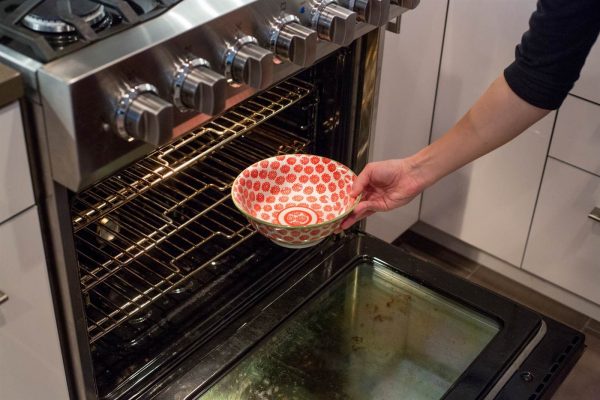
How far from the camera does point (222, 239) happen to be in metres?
1.38

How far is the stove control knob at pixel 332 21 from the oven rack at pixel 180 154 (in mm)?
195

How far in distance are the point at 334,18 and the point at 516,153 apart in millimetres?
720

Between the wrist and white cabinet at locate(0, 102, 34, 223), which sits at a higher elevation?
white cabinet at locate(0, 102, 34, 223)

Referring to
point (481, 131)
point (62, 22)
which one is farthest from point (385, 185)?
point (62, 22)

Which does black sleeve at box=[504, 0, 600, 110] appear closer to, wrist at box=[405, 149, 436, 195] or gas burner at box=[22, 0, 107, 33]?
wrist at box=[405, 149, 436, 195]

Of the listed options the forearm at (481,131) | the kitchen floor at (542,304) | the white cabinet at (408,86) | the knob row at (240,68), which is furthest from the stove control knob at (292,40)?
the kitchen floor at (542,304)

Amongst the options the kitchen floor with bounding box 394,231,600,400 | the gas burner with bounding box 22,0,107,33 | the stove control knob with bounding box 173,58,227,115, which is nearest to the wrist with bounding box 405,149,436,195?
the stove control knob with bounding box 173,58,227,115

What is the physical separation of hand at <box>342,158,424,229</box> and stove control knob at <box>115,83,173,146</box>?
418 mm

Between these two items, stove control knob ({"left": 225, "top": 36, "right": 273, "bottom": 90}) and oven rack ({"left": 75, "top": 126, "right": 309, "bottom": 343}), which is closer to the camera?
stove control knob ({"left": 225, "top": 36, "right": 273, "bottom": 90})

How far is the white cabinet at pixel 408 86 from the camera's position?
56.5 inches

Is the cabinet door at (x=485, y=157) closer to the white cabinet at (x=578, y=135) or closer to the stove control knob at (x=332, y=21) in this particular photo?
the white cabinet at (x=578, y=135)

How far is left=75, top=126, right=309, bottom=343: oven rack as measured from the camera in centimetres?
120

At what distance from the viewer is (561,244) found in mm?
1646

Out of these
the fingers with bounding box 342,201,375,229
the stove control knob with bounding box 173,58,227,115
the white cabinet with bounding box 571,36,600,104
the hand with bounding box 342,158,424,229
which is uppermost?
the stove control knob with bounding box 173,58,227,115
